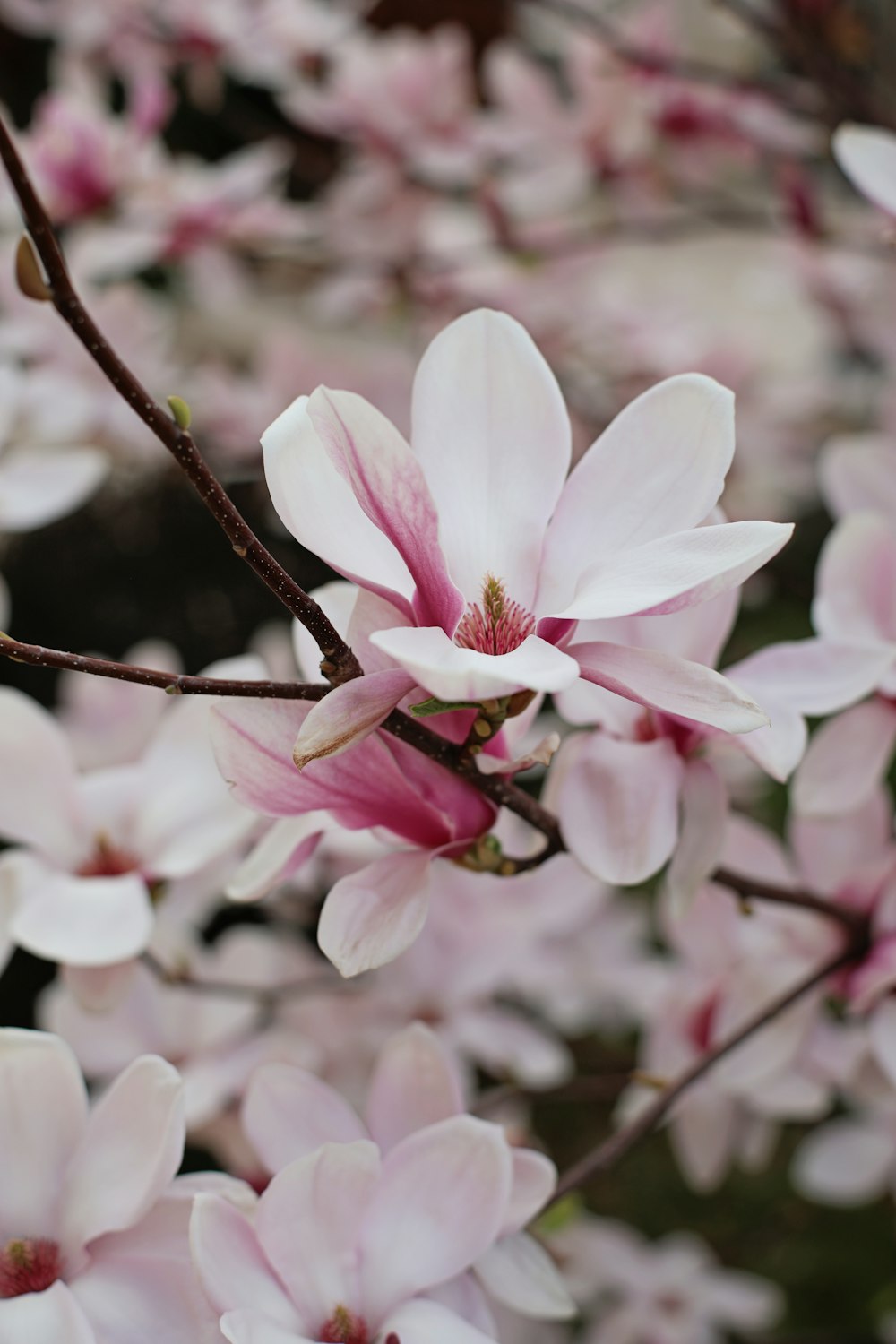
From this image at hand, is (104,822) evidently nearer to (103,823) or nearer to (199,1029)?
(103,823)

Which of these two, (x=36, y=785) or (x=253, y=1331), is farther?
(x=36, y=785)

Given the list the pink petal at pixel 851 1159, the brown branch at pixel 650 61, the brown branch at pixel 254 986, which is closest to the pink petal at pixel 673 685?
the brown branch at pixel 254 986

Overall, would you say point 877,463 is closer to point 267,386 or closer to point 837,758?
point 837,758

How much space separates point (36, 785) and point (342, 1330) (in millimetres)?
Answer: 190

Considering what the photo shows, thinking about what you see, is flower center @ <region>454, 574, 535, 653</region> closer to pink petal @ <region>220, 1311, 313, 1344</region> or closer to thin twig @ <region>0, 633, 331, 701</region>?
thin twig @ <region>0, 633, 331, 701</region>

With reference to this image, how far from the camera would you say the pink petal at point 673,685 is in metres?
0.24

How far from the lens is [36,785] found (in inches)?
15.2

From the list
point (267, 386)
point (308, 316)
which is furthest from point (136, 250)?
point (308, 316)

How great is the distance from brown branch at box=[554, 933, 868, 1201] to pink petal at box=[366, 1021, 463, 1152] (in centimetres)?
4

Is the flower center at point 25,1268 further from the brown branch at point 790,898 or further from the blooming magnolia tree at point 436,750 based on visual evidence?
the brown branch at point 790,898

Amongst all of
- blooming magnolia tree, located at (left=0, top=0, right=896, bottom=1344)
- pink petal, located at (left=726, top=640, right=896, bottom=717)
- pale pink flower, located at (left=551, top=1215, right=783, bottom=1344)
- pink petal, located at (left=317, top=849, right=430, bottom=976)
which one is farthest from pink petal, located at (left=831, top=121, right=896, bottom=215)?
pale pink flower, located at (left=551, top=1215, right=783, bottom=1344)

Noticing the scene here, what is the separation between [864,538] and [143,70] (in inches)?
28.7

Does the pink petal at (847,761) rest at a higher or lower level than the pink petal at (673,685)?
lower

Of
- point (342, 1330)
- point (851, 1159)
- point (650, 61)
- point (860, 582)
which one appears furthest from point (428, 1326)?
point (650, 61)
